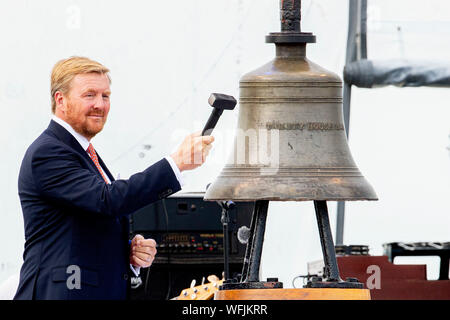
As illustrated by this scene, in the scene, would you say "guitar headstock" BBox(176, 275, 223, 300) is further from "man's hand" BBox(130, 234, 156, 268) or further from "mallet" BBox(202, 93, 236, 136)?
"mallet" BBox(202, 93, 236, 136)

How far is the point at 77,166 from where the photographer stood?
313 centimetres

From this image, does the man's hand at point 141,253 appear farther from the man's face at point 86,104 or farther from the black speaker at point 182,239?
the black speaker at point 182,239

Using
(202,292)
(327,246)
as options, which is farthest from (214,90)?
(327,246)

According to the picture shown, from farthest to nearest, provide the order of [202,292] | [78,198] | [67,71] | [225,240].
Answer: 1. [225,240]
2. [202,292]
3. [67,71]
4. [78,198]

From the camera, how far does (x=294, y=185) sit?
10.3 feet

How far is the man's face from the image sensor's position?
3199 millimetres

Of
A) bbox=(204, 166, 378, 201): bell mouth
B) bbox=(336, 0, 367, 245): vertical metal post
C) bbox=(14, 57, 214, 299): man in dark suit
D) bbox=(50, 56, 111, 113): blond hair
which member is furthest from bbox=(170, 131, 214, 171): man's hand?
bbox=(336, 0, 367, 245): vertical metal post

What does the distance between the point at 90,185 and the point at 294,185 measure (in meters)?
0.61

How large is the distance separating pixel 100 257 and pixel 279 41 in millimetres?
880

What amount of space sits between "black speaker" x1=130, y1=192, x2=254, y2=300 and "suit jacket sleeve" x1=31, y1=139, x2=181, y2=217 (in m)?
2.49

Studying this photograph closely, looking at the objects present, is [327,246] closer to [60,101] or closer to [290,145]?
[290,145]
